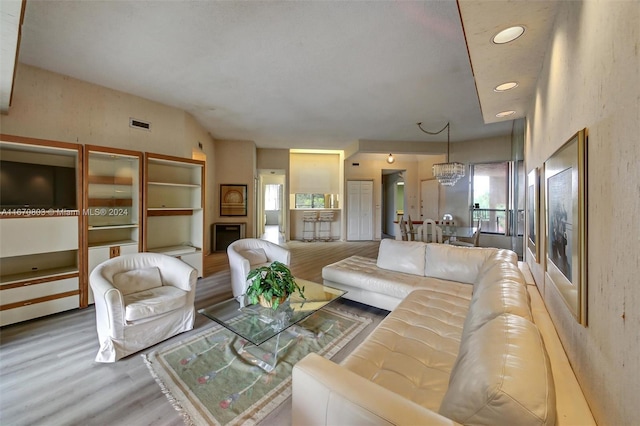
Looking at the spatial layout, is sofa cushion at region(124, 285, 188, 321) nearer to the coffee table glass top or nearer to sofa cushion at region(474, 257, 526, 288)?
the coffee table glass top

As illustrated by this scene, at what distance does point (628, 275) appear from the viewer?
2.32 feet

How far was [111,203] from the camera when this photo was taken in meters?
3.48

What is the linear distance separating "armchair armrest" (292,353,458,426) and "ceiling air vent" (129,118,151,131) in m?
4.40

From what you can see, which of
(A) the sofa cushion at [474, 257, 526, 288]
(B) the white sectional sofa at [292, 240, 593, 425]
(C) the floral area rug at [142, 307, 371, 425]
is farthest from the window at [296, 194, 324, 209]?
(A) the sofa cushion at [474, 257, 526, 288]

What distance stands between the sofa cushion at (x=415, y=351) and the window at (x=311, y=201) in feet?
23.6

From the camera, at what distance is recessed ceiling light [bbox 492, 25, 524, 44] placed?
1.61 m

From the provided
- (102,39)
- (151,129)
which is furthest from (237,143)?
(102,39)

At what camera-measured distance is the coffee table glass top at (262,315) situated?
6.39 feet

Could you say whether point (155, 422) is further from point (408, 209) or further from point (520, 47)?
point (408, 209)

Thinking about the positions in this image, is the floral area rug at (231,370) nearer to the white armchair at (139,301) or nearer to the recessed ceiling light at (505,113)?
the white armchair at (139,301)

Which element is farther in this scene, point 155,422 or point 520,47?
point 520,47

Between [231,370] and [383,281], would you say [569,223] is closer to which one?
[383,281]

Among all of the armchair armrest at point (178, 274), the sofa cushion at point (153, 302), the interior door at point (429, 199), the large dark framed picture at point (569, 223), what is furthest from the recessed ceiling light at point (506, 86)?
the interior door at point (429, 199)

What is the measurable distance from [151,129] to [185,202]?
1.27 metres
